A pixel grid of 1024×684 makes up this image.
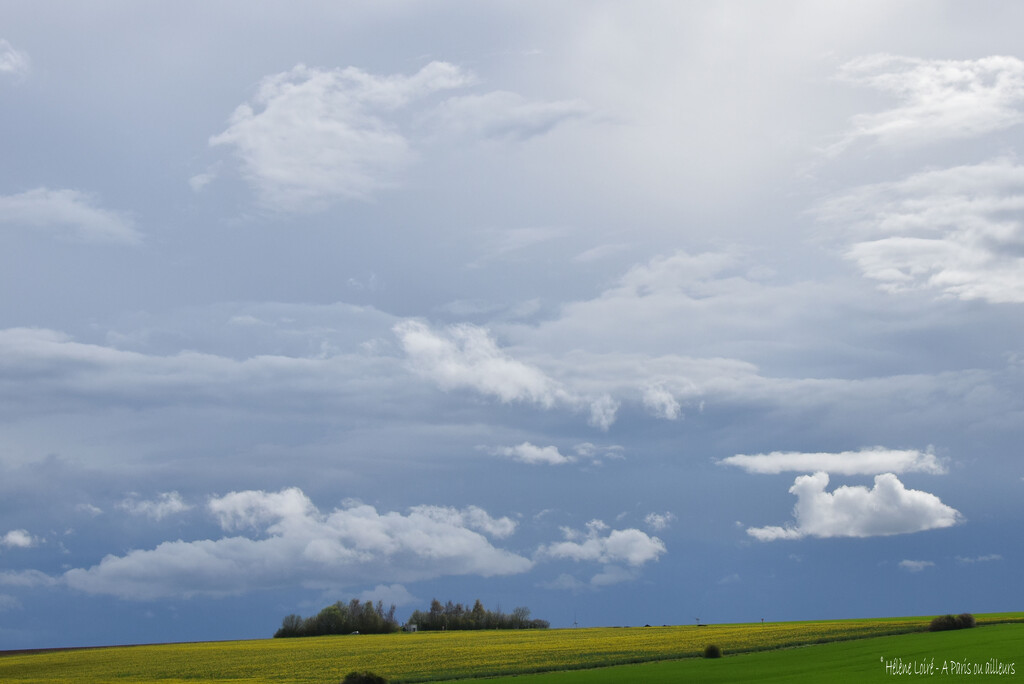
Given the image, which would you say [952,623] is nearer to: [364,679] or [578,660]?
[578,660]

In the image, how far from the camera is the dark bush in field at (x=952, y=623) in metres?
95.4

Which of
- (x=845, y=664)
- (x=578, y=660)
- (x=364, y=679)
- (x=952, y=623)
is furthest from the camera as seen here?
(x=952, y=623)

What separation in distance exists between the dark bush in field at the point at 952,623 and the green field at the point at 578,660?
201cm

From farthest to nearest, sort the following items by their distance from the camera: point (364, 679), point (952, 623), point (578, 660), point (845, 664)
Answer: point (952, 623) → point (578, 660) → point (845, 664) → point (364, 679)

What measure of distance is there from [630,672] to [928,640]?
95.8ft

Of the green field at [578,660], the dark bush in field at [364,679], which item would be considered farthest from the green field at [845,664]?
the dark bush in field at [364,679]

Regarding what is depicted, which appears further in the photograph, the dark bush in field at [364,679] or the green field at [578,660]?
the green field at [578,660]

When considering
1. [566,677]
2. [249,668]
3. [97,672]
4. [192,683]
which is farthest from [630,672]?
[97,672]

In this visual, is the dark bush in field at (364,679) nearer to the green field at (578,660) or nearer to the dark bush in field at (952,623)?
the green field at (578,660)

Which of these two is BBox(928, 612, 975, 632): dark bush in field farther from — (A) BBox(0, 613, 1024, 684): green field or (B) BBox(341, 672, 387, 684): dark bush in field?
(B) BBox(341, 672, 387, 684): dark bush in field

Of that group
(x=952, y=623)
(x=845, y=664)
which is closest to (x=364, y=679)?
(x=845, y=664)

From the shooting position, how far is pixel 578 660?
285 feet

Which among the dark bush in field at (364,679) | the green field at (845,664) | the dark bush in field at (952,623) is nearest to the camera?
the green field at (845,664)

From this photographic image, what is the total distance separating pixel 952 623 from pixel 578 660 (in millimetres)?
42149
